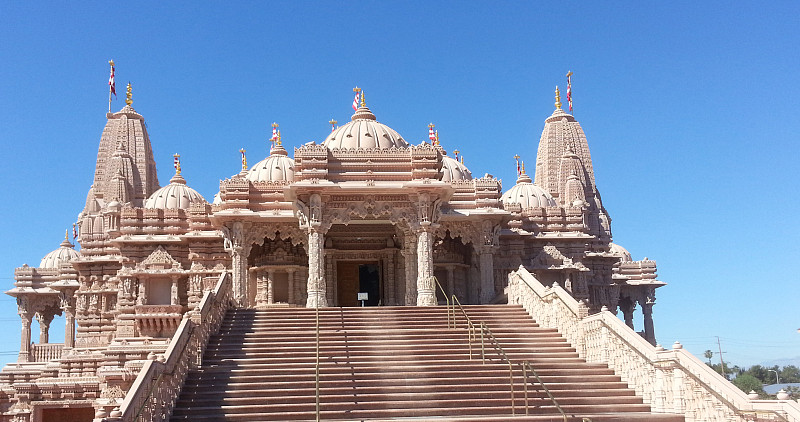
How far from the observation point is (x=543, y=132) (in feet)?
203

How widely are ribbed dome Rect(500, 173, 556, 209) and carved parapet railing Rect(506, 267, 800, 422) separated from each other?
1972 centimetres

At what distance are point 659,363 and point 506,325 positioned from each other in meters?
6.49

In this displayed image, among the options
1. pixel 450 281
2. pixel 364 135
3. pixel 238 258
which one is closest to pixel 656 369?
pixel 238 258

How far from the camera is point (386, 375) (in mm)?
19703

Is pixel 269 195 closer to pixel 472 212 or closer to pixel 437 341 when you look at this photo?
pixel 472 212

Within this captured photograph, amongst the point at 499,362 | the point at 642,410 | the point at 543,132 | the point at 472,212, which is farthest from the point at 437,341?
the point at 543,132

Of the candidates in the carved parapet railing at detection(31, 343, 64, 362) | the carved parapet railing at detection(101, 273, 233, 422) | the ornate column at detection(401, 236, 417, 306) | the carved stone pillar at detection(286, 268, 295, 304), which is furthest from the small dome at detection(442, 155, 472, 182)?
the carved parapet railing at detection(31, 343, 64, 362)

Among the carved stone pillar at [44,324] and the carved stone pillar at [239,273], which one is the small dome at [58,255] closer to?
the carved stone pillar at [44,324]

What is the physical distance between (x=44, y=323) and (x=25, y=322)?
358 centimetres

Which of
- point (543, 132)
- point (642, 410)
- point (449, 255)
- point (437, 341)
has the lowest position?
point (642, 410)

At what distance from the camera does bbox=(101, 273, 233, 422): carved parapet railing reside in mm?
16000

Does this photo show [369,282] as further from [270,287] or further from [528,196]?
[528,196]

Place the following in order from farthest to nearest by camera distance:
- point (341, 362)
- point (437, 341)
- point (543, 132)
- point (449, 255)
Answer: point (543, 132) → point (449, 255) → point (437, 341) → point (341, 362)

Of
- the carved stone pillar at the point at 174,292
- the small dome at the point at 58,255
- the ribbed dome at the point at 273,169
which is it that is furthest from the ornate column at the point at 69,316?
the carved stone pillar at the point at 174,292
